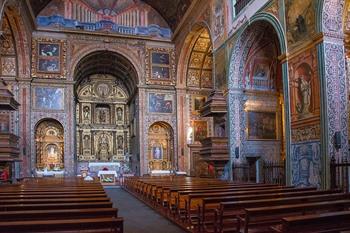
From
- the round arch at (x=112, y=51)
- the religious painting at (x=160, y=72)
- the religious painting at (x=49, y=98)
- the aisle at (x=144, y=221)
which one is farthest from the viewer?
the religious painting at (x=160, y=72)

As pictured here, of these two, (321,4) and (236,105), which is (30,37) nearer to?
(236,105)

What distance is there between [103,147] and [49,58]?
31.0ft

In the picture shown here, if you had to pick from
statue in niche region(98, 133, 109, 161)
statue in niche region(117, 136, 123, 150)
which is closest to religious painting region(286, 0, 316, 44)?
statue in niche region(117, 136, 123, 150)

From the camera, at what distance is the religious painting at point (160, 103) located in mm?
24453

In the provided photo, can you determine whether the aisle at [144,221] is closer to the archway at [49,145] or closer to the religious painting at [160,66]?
the religious painting at [160,66]

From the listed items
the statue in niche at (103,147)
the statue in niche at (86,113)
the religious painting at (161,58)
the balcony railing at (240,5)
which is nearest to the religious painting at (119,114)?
the statue in niche at (103,147)

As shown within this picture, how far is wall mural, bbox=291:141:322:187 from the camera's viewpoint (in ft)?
32.3

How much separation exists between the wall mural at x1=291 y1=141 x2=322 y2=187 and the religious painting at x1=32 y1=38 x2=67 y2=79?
16.7 m

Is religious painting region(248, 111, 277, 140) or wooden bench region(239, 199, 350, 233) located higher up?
religious painting region(248, 111, 277, 140)

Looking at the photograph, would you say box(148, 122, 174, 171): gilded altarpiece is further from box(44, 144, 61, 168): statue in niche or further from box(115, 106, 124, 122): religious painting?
box(44, 144, 61, 168): statue in niche

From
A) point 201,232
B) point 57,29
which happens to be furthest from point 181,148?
point 201,232

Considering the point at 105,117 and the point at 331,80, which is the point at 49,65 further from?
the point at 331,80

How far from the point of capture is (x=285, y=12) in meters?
11.7

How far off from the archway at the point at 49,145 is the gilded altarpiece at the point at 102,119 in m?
3.74
